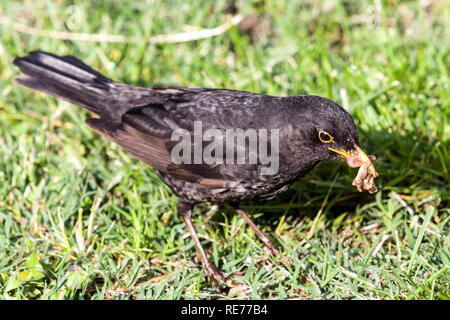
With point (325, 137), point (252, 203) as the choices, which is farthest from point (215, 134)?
point (252, 203)

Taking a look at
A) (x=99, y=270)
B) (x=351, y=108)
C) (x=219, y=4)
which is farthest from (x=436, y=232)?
(x=219, y=4)

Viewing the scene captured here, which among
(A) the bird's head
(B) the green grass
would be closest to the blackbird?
(A) the bird's head

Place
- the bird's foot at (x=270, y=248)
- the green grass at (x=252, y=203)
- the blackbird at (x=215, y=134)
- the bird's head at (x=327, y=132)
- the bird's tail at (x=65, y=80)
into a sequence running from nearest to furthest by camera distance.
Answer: the bird's head at (x=327, y=132) → the blackbird at (x=215, y=134) → the green grass at (x=252, y=203) → the bird's foot at (x=270, y=248) → the bird's tail at (x=65, y=80)

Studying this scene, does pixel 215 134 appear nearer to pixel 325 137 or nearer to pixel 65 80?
pixel 325 137

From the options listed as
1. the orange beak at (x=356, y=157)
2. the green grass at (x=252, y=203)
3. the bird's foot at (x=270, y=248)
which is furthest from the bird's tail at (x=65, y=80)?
the orange beak at (x=356, y=157)

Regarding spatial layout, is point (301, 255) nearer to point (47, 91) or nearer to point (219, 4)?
point (47, 91)

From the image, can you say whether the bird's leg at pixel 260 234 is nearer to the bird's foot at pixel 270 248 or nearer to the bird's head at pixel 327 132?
the bird's foot at pixel 270 248
